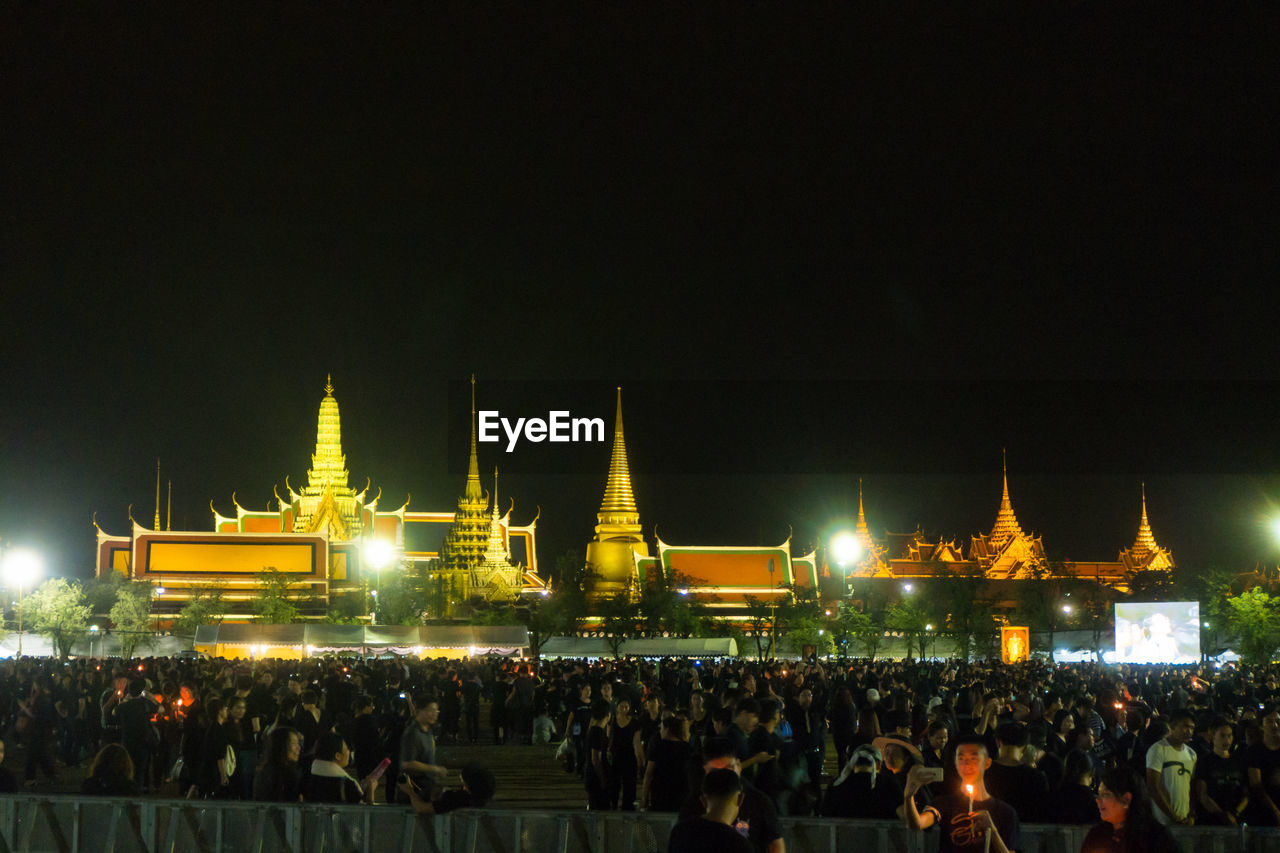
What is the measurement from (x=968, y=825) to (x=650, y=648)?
50502mm

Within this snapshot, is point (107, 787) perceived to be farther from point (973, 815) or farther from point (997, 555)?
point (997, 555)

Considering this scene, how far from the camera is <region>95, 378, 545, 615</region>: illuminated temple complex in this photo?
8925cm

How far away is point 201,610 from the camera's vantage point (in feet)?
262

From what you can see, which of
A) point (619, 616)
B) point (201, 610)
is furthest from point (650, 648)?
point (201, 610)

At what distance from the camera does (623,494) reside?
381 ft

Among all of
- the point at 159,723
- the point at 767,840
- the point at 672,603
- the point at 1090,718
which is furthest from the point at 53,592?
the point at 767,840

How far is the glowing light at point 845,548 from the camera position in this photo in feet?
312

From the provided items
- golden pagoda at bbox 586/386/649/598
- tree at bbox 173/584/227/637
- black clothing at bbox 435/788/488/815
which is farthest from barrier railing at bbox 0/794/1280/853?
golden pagoda at bbox 586/386/649/598

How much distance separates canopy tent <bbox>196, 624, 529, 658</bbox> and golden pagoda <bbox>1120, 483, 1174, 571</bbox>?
99.5 meters

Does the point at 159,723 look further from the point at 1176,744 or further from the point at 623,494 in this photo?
the point at 623,494

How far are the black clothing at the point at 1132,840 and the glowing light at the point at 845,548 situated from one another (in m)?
87.0

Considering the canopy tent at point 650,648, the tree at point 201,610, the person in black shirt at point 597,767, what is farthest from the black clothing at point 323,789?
the tree at point 201,610

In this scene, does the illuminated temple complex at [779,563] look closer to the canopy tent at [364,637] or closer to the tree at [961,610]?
the tree at [961,610]

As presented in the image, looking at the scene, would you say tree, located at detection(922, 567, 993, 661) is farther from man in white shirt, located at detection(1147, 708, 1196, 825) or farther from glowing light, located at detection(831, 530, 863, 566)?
man in white shirt, located at detection(1147, 708, 1196, 825)
